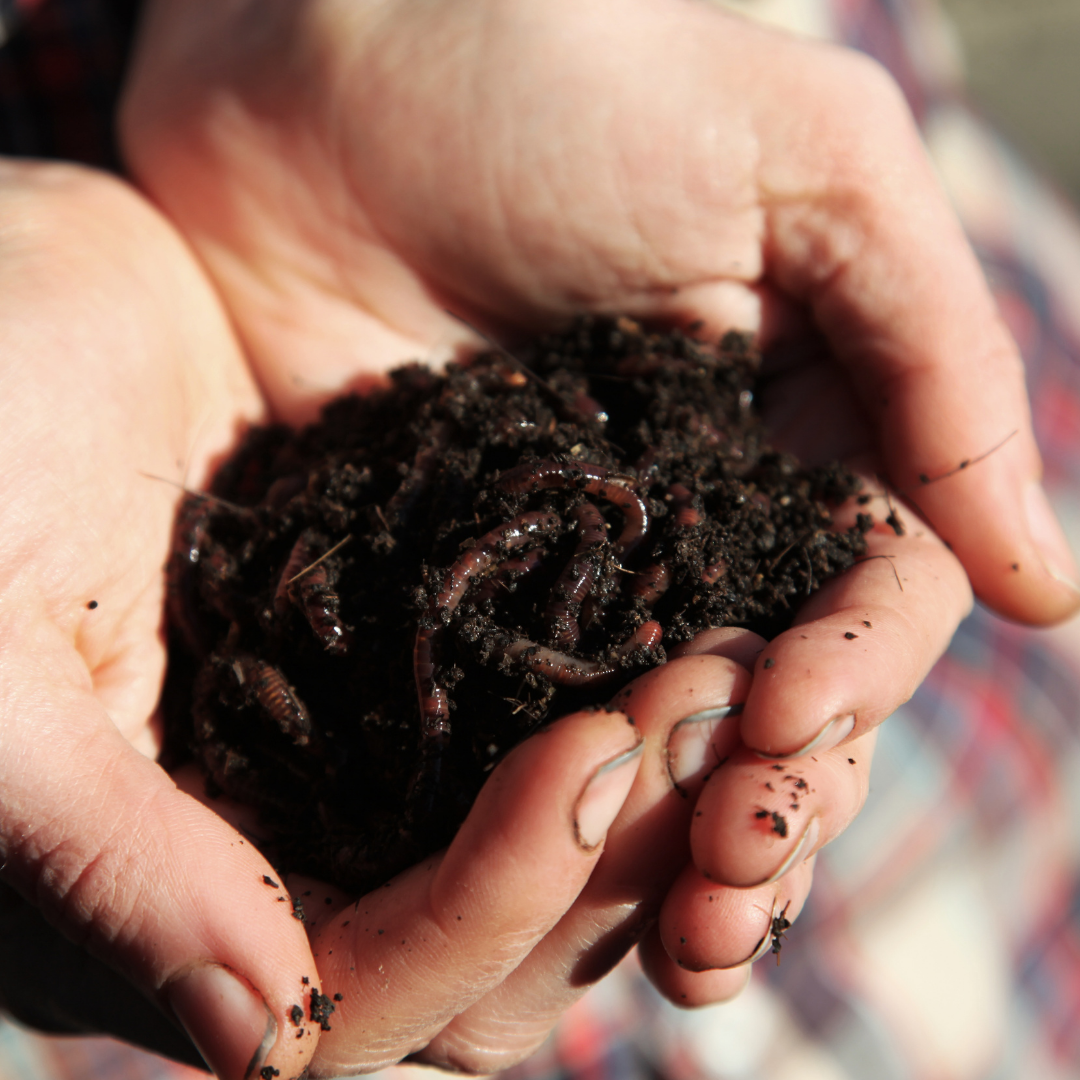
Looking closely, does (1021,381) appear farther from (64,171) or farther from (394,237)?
(64,171)

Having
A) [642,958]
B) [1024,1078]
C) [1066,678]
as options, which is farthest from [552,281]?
[1024,1078]

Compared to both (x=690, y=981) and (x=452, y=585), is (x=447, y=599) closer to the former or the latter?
(x=452, y=585)

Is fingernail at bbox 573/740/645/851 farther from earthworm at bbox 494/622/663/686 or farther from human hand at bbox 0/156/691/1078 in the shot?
earthworm at bbox 494/622/663/686

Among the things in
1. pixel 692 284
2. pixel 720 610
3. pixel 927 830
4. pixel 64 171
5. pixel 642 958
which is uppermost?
pixel 64 171

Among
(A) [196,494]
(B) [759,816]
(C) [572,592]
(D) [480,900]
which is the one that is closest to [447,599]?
(C) [572,592]

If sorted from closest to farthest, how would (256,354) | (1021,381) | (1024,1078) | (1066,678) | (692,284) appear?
(1021,381)
(692,284)
(256,354)
(1024,1078)
(1066,678)

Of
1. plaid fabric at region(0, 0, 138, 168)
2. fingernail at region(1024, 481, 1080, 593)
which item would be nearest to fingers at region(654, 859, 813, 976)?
fingernail at region(1024, 481, 1080, 593)
